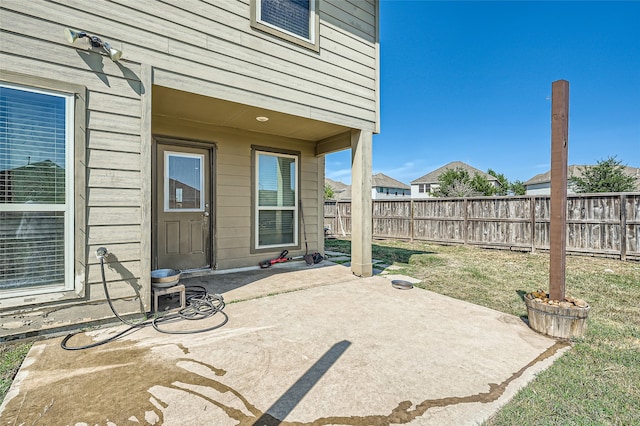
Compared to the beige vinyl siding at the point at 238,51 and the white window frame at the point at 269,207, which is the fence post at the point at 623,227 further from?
the white window frame at the point at 269,207

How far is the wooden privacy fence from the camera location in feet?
20.7

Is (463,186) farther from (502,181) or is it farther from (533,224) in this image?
(533,224)

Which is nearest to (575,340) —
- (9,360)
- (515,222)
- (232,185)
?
(9,360)

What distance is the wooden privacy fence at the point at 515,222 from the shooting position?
20.7ft

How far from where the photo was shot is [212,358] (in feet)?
7.02

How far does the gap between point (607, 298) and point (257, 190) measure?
523 centimetres

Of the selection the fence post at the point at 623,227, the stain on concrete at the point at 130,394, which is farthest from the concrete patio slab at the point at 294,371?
the fence post at the point at 623,227

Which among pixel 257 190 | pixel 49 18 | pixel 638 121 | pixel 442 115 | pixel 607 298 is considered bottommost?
pixel 607 298

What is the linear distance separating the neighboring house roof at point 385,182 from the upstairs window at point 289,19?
110 ft

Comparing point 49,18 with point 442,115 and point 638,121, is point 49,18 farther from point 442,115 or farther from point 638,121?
point 638,121

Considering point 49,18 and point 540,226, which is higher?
point 49,18

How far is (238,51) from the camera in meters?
3.39

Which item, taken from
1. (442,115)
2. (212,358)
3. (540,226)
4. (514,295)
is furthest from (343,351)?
(442,115)

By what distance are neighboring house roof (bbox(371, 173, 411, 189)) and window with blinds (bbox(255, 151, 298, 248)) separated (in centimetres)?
3198
